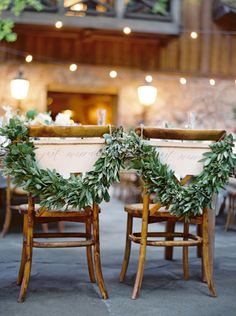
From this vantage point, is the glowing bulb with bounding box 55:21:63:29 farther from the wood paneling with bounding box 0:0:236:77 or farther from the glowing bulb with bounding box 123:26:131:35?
the glowing bulb with bounding box 123:26:131:35

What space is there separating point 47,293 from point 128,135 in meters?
0.98

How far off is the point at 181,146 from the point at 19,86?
21.1ft

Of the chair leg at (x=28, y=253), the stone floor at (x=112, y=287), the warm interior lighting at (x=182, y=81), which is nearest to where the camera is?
the stone floor at (x=112, y=287)

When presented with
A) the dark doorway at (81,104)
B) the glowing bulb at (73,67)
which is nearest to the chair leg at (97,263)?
the glowing bulb at (73,67)

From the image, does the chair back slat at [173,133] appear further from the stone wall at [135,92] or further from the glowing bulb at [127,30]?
the stone wall at [135,92]

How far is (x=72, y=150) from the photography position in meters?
3.07

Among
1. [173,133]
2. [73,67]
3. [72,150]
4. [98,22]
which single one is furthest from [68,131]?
[73,67]

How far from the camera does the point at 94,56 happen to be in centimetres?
1009

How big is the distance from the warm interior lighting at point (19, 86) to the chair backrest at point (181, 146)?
6374mm

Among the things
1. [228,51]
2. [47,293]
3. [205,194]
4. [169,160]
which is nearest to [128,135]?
[169,160]

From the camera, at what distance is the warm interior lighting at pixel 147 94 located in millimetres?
9548

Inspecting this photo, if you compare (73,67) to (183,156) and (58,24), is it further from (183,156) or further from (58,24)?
(183,156)

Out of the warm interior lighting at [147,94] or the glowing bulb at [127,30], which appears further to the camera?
the warm interior lighting at [147,94]

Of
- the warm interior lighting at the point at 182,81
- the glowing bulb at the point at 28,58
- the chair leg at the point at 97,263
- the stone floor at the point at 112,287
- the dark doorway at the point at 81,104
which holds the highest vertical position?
the glowing bulb at the point at 28,58
